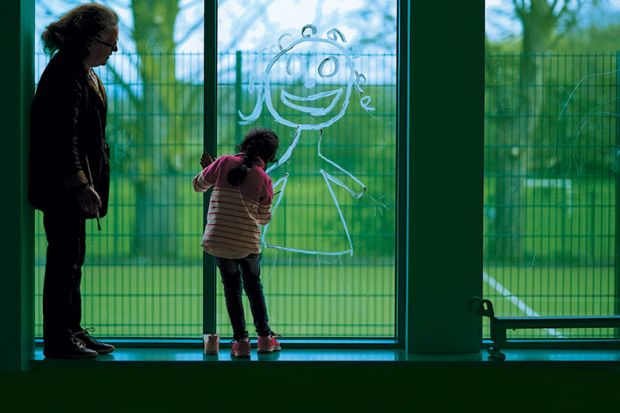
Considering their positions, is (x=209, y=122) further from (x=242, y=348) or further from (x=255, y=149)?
(x=242, y=348)

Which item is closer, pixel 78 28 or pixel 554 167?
pixel 78 28

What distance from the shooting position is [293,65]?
211 inches

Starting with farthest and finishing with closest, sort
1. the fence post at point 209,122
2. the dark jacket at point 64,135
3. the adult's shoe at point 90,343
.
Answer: the fence post at point 209,122 < the adult's shoe at point 90,343 < the dark jacket at point 64,135

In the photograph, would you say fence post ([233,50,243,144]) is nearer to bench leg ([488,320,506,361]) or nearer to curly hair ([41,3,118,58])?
curly hair ([41,3,118,58])

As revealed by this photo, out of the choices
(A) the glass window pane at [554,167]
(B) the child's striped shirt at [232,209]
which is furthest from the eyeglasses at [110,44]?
(A) the glass window pane at [554,167]

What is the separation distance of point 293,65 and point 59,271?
1.66m

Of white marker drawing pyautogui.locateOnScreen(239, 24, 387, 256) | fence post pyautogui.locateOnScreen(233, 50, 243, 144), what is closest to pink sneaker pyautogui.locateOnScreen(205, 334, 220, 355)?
white marker drawing pyautogui.locateOnScreen(239, 24, 387, 256)

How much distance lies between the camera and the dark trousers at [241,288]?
510cm

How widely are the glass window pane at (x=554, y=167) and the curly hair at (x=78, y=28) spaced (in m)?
2.07

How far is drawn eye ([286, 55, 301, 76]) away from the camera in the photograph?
535cm

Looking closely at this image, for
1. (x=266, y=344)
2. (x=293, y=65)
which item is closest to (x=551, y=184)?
(x=293, y=65)

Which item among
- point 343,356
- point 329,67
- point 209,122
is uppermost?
point 329,67

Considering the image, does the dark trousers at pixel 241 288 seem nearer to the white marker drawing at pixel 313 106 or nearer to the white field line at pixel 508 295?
the white marker drawing at pixel 313 106
